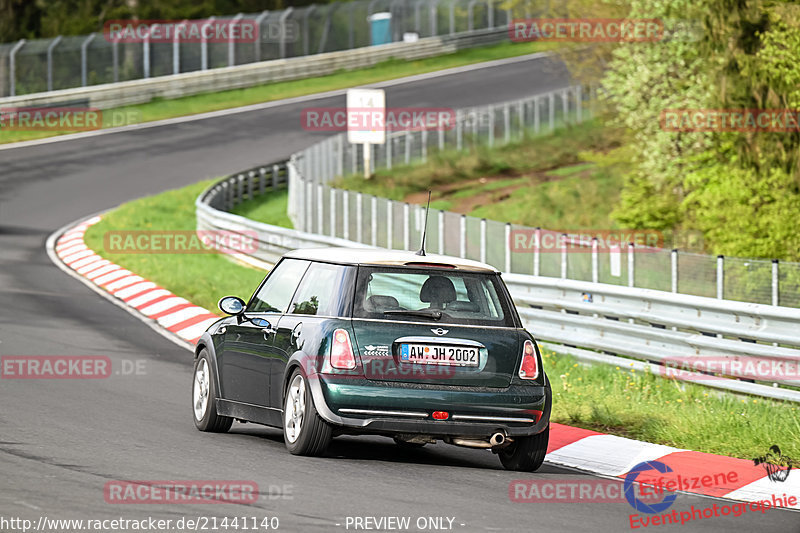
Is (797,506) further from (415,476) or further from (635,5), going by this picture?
(635,5)

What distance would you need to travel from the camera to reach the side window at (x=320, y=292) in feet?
31.8

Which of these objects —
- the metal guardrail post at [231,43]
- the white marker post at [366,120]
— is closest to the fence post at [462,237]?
the white marker post at [366,120]

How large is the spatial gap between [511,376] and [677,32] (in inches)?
1014

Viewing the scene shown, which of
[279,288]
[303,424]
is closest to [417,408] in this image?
[303,424]

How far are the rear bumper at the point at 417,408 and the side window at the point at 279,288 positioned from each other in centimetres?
117

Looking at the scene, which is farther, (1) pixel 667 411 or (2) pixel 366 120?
(2) pixel 366 120

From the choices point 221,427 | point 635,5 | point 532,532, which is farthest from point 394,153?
point 532,532

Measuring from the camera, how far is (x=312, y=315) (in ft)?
32.3

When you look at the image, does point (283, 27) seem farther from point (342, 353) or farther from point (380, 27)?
point (342, 353)

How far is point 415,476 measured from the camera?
356 inches

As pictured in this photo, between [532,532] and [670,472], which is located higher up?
[532,532]

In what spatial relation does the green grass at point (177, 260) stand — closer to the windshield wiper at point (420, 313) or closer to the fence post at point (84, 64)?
the windshield wiper at point (420, 313)

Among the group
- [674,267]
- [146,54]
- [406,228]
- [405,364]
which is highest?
[405,364]

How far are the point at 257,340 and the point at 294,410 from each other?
94cm
